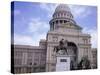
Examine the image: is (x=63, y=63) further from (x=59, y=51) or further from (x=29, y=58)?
(x=29, y=58)

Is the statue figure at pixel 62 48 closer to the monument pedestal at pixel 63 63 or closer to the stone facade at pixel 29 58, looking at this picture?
the monument pedestal at pixel 63 63

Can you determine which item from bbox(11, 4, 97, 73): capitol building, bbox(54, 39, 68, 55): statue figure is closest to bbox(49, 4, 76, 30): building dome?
bbox(11, 4, 97, 73): capitol building

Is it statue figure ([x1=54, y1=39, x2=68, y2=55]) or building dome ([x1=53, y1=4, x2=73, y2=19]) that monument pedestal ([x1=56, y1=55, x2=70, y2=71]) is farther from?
building dome ([x1=53, y1=4, x2=73, y2=19])

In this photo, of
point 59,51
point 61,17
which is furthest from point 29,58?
point 61,17

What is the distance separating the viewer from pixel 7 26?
9.50ft

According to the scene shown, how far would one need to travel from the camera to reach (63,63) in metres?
3.26

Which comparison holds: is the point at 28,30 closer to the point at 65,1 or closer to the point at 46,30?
the point at 46,30

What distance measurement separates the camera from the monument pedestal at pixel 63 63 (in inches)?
127

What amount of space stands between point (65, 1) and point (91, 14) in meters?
0.54

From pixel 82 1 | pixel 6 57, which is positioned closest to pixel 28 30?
pixel 6 57

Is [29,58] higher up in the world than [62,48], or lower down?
lower down

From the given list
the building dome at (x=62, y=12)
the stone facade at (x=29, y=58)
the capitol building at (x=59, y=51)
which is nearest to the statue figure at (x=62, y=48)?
the capitol building at (x=59, y=51)

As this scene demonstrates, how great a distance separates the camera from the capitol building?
9.79ft

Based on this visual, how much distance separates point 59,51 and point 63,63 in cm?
21
